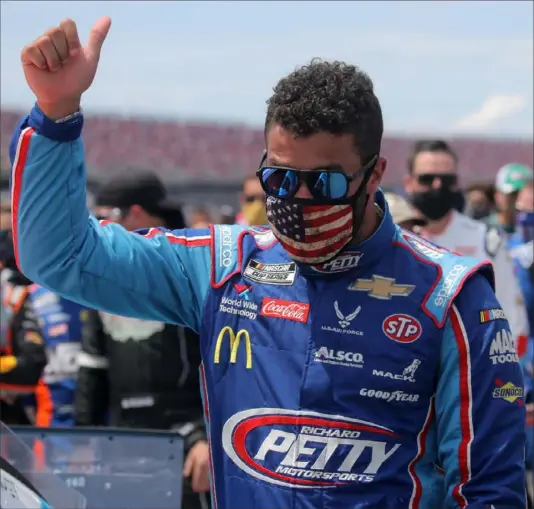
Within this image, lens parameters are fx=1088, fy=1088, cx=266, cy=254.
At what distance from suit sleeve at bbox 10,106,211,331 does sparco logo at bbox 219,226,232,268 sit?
0.11ft

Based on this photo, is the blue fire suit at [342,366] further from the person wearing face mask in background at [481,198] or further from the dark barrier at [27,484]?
the person wearing face mask in background at [481,198]

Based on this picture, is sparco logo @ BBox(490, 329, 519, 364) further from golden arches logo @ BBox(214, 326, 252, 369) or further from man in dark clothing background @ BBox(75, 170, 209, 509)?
man in dark clothing background @ BBox(75, 170, 209, 509)

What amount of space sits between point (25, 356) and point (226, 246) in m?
3.59

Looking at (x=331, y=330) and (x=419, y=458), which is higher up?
(x=331, y=330)

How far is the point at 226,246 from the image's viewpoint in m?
2.54

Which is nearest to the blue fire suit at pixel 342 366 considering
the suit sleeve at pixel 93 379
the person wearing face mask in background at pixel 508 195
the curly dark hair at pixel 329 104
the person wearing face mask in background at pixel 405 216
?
the curly dark hair at pixel 329 104

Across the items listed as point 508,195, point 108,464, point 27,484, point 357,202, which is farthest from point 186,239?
point 508,195

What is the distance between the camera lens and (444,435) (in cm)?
236

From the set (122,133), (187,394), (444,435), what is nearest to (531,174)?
(187,394)

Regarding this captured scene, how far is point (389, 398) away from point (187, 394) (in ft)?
7.20

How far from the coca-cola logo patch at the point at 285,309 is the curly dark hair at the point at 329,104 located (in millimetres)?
356

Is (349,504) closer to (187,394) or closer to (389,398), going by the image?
(389,398)

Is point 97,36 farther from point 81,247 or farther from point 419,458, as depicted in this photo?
point 419,458

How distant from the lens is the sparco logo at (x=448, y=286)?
93.9 inches
